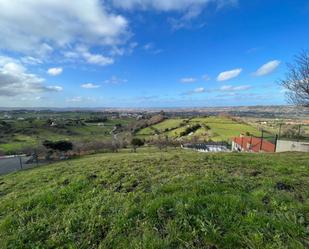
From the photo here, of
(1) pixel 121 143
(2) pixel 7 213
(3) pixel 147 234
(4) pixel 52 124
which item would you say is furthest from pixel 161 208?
(4) pixel 52 124

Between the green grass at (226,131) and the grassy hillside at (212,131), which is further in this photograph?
the grassy hillside at (212,131)

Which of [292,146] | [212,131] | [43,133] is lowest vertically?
[43,133]

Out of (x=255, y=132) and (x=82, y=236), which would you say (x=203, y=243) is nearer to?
(x=82, y=236)

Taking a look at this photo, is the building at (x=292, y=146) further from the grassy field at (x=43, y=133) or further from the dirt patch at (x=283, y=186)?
the grassy field at (x=43, y=133)

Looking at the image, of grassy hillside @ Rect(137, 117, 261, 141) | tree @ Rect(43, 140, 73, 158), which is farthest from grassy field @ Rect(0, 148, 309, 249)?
grassy hillside @ Rect(137, 117, 261, 141)

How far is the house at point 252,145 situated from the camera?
39894 mm

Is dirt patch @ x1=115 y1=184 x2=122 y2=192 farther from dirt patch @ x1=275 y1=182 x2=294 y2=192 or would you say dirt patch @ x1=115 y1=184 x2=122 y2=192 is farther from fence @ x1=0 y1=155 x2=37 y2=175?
fence @ x1=0 y1=155 x2=37 y2=175

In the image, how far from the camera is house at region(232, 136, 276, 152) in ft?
131

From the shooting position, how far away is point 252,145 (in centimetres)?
4381

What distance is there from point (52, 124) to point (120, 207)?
3441 inches

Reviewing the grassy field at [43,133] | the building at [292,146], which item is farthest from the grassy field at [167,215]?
the grassy field at [43,133]

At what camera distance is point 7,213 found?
4.84 metres


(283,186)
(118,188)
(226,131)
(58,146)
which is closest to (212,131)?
(226,131)

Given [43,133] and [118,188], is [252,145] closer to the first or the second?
[118,188]
